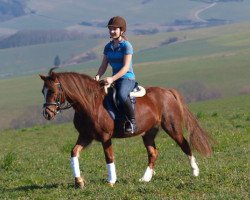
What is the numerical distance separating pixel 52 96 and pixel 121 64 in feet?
4.89

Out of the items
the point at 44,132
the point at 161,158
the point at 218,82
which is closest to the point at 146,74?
the point at 218,82

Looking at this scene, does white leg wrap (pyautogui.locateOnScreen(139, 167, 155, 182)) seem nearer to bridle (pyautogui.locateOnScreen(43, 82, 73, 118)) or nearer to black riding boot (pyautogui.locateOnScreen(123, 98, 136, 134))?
black riding boot (pyautogui.locateOnScreen(123, 98, 136, 134))

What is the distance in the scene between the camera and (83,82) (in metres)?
11.5

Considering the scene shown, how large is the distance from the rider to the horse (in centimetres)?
30

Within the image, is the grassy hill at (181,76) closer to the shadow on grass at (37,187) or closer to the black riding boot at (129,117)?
the shadow on grass at (37,187)

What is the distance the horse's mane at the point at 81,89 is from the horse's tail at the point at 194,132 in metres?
2.14

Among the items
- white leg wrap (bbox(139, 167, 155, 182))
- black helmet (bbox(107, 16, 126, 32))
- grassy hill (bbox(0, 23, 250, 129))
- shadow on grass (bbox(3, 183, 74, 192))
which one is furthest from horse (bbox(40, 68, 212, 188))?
grassy hill (bbox(0, 23, 250, 129))

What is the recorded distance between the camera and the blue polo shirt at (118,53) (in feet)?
37.9

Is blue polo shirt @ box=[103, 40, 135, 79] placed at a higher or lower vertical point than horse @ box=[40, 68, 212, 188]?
higher

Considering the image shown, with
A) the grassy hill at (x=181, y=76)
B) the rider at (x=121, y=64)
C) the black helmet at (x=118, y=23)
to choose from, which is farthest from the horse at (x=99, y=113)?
the grassy hill at (x=181, y=76)

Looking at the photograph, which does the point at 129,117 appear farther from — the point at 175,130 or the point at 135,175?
the point at 135,175

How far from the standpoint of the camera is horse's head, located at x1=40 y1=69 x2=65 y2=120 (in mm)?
11008

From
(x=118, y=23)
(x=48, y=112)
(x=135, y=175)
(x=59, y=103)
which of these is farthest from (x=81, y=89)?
(x=135, y=175)

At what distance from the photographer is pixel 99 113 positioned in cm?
1144
